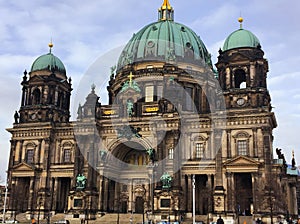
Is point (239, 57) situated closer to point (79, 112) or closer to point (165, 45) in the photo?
point (165, 45)

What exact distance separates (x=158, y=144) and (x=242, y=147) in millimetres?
9940

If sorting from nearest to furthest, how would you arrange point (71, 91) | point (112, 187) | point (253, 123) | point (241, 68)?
point (253, 123)
point (241, 68)
point (112, 187)
point (71, 91)

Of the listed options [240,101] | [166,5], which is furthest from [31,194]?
[166,5]

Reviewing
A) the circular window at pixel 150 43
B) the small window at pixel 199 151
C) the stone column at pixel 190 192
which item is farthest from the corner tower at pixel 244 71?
the circular window at pixel 150 43

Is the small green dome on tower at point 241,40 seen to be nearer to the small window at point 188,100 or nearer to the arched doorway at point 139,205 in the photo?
the small window at point 188,100

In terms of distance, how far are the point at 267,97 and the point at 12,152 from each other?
113 feet

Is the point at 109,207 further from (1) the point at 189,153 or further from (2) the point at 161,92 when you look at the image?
(2) the point at 161,92

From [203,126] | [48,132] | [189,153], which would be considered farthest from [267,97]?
[48,132]

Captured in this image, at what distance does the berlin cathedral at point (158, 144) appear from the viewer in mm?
47594

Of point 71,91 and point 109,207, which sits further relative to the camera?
point 71,91

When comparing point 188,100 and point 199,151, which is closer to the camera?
point 199,151

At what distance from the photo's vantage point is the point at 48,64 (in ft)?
200

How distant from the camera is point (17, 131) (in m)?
58.1

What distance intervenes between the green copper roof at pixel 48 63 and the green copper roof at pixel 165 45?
1037 centimetres
